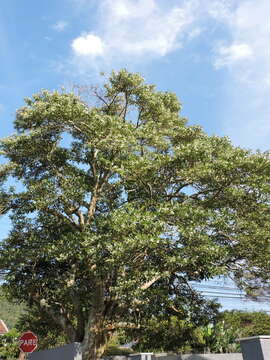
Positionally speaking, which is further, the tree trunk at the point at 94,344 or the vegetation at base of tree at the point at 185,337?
the vegetation at base of tree at the point at 185,337

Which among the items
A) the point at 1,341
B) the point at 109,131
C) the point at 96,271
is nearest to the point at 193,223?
the point at 96,271

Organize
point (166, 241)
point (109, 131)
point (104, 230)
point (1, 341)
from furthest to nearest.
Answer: point (1, 341), point (109, 131), point (104, 230), point (166, 241)

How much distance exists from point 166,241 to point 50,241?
17.4 feet

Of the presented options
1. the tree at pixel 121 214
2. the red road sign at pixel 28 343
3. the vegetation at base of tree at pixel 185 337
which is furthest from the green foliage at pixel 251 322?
the red road sign at pixel 28 343

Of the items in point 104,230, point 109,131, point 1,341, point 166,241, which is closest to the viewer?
point 166,241

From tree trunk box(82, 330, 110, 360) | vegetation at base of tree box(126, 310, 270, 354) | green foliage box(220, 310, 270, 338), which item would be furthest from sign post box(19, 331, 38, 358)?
green foliage box(220, 310, 270, 338)

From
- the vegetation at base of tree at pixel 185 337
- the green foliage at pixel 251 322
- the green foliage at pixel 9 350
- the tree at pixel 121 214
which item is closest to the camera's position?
the tree at pixel 121 214

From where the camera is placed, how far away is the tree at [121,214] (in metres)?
11.5

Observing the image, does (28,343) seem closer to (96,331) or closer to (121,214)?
(96,331)

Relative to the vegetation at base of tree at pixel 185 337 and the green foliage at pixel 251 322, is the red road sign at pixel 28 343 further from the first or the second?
the green foliage at pixel 251 322

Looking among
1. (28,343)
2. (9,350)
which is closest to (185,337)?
(28,343)

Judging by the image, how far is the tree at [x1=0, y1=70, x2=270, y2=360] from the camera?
11523 mm

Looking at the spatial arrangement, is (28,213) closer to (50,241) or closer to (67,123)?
(50,241)

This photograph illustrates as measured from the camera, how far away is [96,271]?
1251cm
